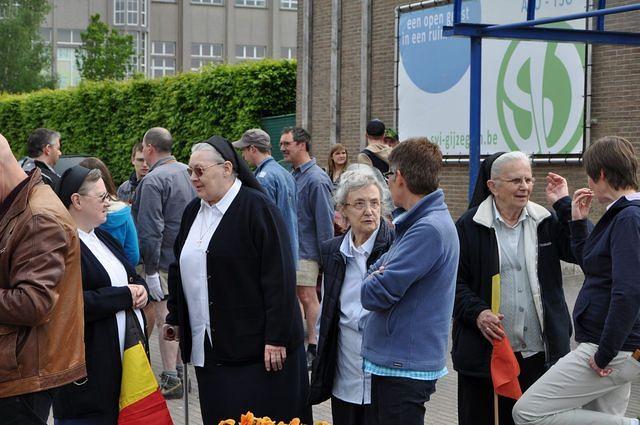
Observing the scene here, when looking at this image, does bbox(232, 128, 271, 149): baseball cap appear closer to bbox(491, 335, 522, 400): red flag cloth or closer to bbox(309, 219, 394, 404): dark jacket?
bbox(309, 219, 394, 404): dark jacket

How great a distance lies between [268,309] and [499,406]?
4.55ft

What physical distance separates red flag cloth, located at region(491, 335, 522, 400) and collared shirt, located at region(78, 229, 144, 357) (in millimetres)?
1913

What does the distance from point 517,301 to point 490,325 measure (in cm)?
24

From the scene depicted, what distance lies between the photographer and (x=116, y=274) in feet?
17.8

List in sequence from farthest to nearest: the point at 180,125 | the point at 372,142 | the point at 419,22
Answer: the point at 180,125
the point at 419,22
the point at 372,142

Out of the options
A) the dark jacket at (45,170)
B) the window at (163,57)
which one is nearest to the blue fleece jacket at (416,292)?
the dark jacket at (45,170)

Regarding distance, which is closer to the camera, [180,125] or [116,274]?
[116,274]

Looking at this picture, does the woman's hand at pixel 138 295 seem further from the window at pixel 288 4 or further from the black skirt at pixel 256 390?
the window at pixel 288 4

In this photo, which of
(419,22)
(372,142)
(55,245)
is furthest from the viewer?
(419,22)

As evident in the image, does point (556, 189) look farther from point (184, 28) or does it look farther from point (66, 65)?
point (66, 65)

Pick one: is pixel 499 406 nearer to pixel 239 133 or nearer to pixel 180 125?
pixel 239 133

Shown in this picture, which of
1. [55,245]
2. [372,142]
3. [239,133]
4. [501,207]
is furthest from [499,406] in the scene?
[239,133]

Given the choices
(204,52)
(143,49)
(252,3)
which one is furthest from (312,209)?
(252,3)

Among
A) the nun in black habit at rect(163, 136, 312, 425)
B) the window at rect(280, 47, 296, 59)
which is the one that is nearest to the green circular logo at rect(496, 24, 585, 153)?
the nun in black habit at rect(163, 136, 312, 425)
